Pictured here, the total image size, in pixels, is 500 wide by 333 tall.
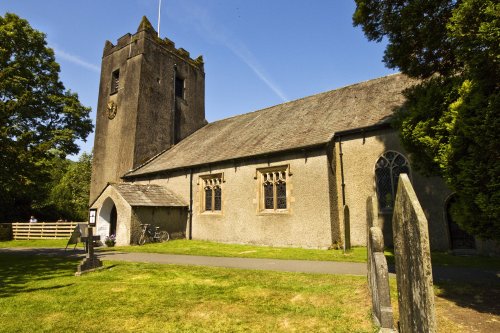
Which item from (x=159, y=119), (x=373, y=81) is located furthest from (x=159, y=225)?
(x=373, y=81)

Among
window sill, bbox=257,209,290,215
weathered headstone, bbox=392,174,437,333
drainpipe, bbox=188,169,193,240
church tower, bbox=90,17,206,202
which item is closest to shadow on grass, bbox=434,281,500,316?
weathered headstone, bbox=392,174,437,333

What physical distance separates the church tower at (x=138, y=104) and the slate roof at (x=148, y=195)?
182 inches

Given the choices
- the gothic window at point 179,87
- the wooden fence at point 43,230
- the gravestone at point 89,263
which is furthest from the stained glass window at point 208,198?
the gothic window at point 179,87

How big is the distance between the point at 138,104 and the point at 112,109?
341cm

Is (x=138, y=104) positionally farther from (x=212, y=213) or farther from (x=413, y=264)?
(x=413, y=264)

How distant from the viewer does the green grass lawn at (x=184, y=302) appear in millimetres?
4844

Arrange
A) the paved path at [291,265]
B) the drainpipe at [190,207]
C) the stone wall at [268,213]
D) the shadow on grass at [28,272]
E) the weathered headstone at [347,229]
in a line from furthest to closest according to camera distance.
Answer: the drainpipe at [190,207]
the stone wall at [268,213]
the weathered headstone at [347,229]
the paved path at [291,265]
the shadow on grass at [28,272]

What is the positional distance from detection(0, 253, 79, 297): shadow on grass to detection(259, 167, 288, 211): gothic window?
9447 millimetres

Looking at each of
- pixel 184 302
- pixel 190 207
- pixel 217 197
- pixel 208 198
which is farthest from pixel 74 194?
pixel 184 302

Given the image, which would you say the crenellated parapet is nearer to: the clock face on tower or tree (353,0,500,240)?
the clock face on tower

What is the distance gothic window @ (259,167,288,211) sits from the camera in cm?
1662

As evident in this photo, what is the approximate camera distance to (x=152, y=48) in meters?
26.8

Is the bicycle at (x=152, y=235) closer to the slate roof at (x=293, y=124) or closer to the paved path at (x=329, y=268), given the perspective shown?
the slate roof at (x=293, y=124)

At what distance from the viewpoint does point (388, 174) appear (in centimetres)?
1452
